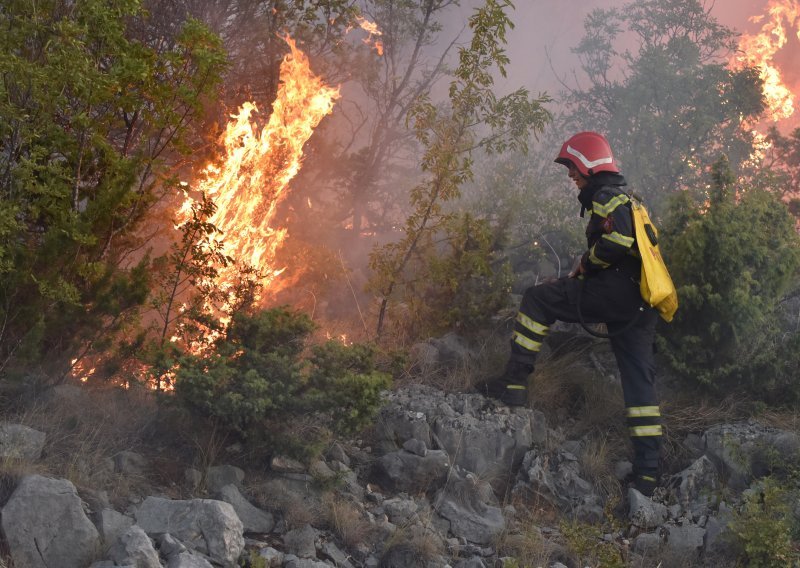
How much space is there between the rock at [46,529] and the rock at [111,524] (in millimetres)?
57

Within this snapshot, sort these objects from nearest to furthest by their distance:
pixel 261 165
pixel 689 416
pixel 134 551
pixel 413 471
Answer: pixel 134 551, pixel 413 471, pixel 689 416, pixel 261 165

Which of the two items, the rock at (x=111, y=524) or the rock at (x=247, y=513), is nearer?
the rock at (x=111, y=524)

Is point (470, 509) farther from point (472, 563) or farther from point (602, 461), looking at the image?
point (602, 461)

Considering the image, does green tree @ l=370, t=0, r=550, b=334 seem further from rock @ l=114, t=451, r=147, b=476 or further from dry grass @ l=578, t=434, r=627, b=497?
rock @ l=114, t=451, r=147, b=476

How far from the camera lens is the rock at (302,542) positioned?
412 cm

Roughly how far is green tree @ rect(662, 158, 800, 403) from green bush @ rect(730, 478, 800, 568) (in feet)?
5.73

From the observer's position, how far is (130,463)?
451 centimetres

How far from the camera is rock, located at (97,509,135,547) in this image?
371 centimetres

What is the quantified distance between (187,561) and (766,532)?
9.86ft

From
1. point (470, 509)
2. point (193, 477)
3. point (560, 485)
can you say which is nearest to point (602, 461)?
point (560, 485)

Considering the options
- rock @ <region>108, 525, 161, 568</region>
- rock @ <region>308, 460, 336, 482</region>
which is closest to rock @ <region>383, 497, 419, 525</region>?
rock @ <region>308, 460, 336, 482</region>

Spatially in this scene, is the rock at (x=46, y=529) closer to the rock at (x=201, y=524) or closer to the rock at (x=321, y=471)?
the rock at (x=201, y=524)

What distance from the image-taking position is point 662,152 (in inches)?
474

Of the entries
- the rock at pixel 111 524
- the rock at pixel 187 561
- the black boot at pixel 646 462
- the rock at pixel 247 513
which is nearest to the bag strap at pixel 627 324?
the black boot at pixel 646 462
